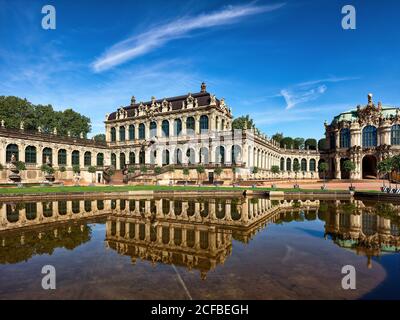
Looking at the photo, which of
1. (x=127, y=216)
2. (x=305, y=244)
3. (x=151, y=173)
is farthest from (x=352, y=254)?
(x=151, y=173)

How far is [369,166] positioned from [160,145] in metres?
54.6

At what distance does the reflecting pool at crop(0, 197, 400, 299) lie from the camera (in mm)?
7066

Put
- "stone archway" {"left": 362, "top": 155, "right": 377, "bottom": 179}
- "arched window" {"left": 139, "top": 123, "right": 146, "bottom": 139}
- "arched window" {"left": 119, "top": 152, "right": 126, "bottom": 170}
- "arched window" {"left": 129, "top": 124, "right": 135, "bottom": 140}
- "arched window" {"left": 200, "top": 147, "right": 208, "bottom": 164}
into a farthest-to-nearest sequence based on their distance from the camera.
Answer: "stone archway" {"left": 362, "top": 155, "right": 377, "bottom": 179} < "arched window" {"left": 129, "top": 124, "right": 135, "bottom": 140} < "arched window" {"left": 119, "top": 152, "right": 126, "bottom": 170} < "arched window" {"left": 139, "top": 123, "right": 146, "bottom": 139} < "arched window" {"left": 200, "top": 147, "right": 208, "bottom": 164}

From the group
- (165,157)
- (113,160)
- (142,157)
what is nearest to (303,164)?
(165,157)

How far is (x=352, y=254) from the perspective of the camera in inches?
401

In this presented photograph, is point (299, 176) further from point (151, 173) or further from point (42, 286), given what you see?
point (42, 286)

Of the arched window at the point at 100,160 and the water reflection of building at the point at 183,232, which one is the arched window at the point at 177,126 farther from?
the water reflection of building at the point at 183,232

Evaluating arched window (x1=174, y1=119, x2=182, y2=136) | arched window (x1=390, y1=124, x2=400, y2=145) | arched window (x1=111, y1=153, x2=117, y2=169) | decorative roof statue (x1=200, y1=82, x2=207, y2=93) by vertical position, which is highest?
decorative roof statue (x1=200, y1=82, x2=207, y2=93)

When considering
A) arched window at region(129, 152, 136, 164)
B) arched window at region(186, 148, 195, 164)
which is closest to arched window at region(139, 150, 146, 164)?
arched window at region(129, 152, 136, 164)

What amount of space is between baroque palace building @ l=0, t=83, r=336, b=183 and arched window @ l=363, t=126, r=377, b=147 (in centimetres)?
2196

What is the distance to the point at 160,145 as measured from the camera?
198 ft

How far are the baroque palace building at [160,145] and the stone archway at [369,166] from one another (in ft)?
70.3

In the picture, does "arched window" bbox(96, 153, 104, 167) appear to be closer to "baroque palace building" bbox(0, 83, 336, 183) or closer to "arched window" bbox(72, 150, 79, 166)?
"baroque palace building" bbox(0, 83, 336, 183)

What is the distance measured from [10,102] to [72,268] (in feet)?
240
